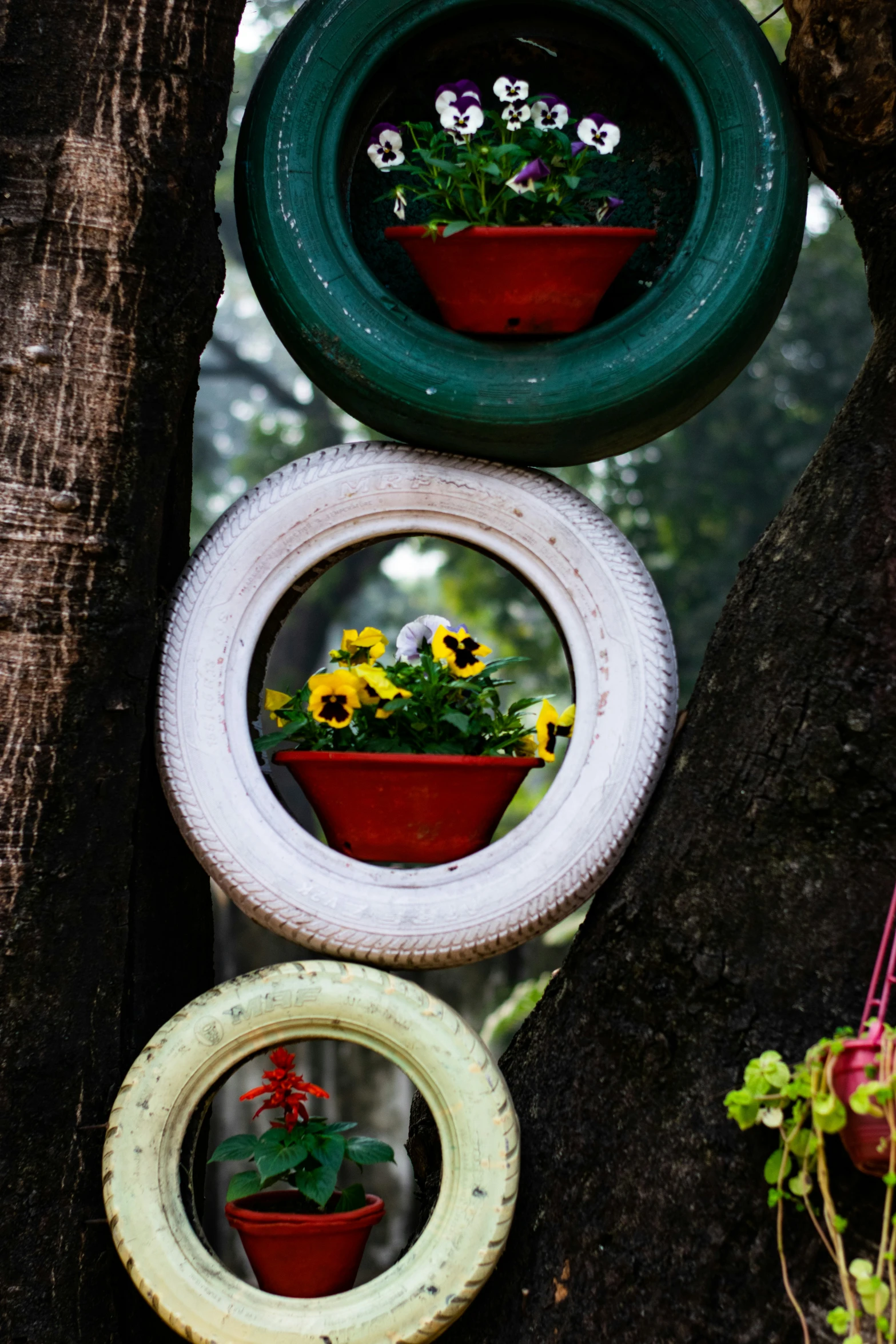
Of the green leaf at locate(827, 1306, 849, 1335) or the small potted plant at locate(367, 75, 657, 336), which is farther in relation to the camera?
the small potted plant at locate(367, 75, 657, 336)

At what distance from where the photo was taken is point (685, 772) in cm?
182

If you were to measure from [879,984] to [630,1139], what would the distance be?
0.44 meters

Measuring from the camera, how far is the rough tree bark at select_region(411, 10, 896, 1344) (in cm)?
158

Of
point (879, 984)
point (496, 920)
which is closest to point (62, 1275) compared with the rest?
point (496, 920)

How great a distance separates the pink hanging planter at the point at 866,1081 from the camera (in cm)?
137

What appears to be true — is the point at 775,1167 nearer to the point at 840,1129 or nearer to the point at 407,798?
the point at 840,1129

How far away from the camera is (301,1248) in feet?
5.48

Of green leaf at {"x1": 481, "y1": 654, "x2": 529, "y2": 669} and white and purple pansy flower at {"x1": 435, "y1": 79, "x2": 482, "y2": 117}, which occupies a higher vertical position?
white and purple pansy flower at {"x1": 435, "y1": 79, "x2": 482, "y2": 117}

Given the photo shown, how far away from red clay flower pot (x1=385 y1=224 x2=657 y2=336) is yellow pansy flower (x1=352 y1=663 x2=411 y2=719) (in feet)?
2.01

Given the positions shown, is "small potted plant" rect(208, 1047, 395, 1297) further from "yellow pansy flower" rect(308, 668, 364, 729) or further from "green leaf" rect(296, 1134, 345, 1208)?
"yellow pansy flower" rect(308, 668, 364, 729)

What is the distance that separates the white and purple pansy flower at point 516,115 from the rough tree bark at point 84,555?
19.4 inches

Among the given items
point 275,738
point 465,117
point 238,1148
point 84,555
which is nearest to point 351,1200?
point 238,1148

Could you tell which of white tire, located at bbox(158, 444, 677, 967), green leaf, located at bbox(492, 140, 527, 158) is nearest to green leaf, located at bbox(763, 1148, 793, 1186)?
white tire, located at bbox(158, 444, 677, 967)

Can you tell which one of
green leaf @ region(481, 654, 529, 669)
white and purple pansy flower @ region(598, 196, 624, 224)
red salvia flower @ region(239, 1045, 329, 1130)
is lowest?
red salvia flower @ region(239, 1045, 329, 1130)
